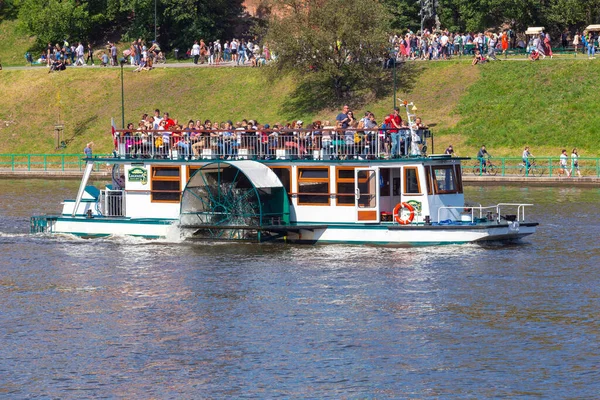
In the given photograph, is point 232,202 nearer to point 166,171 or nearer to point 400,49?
point 166,171

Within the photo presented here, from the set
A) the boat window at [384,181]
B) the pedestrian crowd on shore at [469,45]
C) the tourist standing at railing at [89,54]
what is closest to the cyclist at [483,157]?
the pedestrian crowd on shore at [469,45]

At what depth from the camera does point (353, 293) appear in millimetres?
31188

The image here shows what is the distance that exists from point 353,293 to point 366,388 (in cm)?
827

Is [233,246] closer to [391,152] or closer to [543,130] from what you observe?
[391,152]

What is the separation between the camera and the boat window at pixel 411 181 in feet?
123

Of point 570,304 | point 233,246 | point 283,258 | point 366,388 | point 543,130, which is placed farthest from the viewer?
point 543,130

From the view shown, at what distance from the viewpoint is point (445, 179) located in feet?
125

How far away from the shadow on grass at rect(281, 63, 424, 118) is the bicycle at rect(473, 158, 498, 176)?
1339 centimetres

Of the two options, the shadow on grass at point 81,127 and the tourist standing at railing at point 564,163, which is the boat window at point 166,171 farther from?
the shadow on grass at point 81,127

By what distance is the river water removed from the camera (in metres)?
23.5

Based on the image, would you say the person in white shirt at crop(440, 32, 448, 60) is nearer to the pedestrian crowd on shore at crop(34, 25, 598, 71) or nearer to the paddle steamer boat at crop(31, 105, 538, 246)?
the pedestrian crowd on shore at crop(34, 25, 598, 71)

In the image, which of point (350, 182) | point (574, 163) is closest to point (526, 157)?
point (574, 163)

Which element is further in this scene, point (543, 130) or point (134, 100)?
point (134, 100)

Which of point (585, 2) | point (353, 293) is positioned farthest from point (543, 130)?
point (353, 293)
